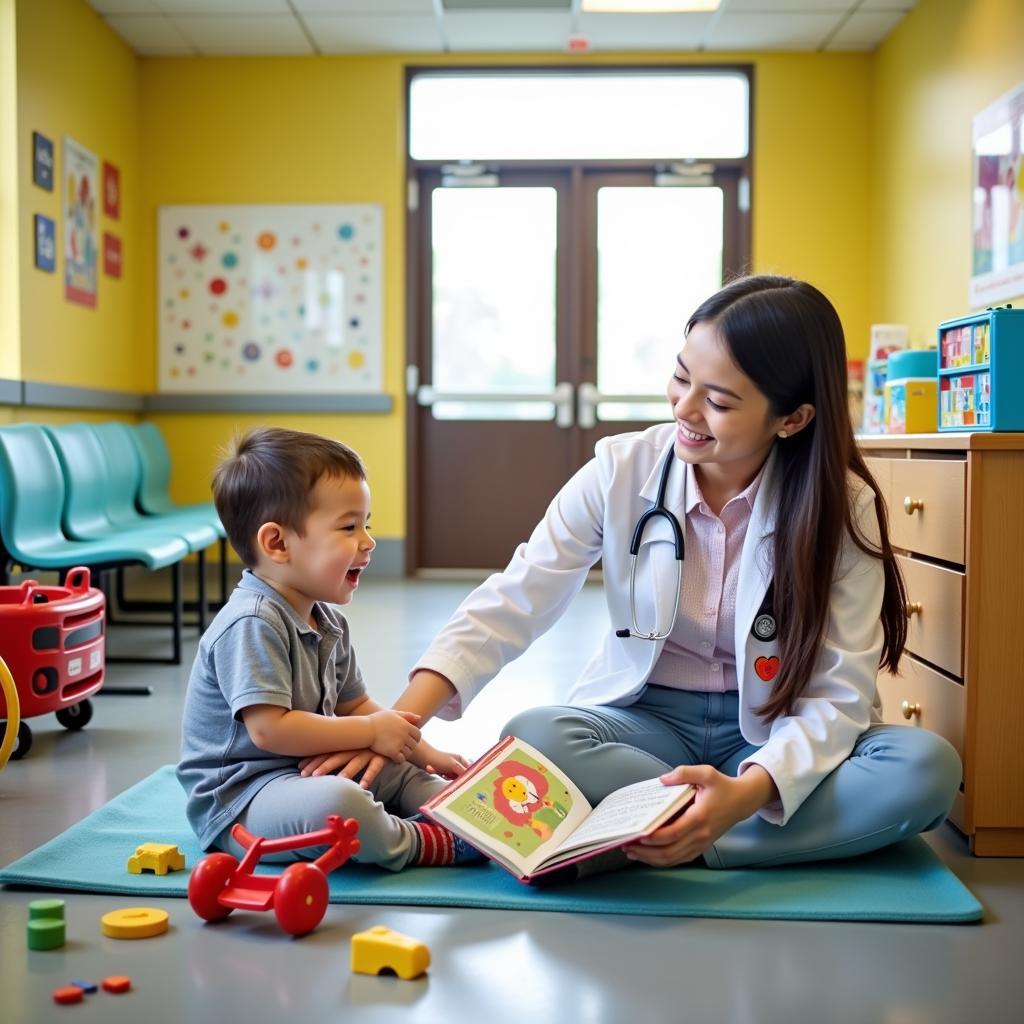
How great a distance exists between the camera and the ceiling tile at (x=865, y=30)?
17.7 ft

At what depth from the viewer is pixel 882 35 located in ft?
18.5

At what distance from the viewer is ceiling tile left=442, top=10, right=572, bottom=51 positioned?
5.40 metres

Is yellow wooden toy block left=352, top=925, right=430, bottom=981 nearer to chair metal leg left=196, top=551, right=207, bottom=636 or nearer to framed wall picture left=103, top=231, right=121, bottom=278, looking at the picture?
chair metal leg left=196, top=551, right=207, bottom=636

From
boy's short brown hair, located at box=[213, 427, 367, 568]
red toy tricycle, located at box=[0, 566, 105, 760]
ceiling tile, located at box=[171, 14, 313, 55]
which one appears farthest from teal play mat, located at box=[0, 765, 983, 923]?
ceiling tile, located at box=[171, 14, 313, 55]

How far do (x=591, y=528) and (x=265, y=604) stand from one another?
20.7 inches

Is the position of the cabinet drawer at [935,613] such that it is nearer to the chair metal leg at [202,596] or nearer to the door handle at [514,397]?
the chair metal leg at [202,596]

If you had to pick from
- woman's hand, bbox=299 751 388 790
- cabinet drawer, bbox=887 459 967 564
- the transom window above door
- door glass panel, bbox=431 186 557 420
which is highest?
the transom window above door

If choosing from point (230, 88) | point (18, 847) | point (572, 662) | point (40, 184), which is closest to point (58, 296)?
point (40, 184)

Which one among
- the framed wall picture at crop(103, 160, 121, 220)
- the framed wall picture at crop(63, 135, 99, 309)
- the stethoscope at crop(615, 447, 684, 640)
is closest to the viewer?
the stethoscope at crop(615, 447, 684, 640)

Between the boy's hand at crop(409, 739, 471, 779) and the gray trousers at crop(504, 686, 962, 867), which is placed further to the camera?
the boy's hand at crop(409, 739, 471, 779)

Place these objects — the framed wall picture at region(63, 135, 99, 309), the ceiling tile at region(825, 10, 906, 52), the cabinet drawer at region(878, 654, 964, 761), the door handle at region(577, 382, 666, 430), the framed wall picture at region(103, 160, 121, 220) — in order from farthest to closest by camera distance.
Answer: the door handle at region(577, 382, 666, 430) < the framed wall picture at region(103, 160, 121, 220) < the ceiling tile at region(825, 10, 906, 52) < the framed wall picture at region(63, 135, 99, 309) < the cabinet drawer at region(878, 654, 964, 761)

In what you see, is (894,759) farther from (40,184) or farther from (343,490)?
(40,184)

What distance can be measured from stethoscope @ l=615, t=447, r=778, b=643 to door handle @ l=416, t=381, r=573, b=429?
4.23 m

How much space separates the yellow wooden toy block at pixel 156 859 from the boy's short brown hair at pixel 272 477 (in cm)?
41
